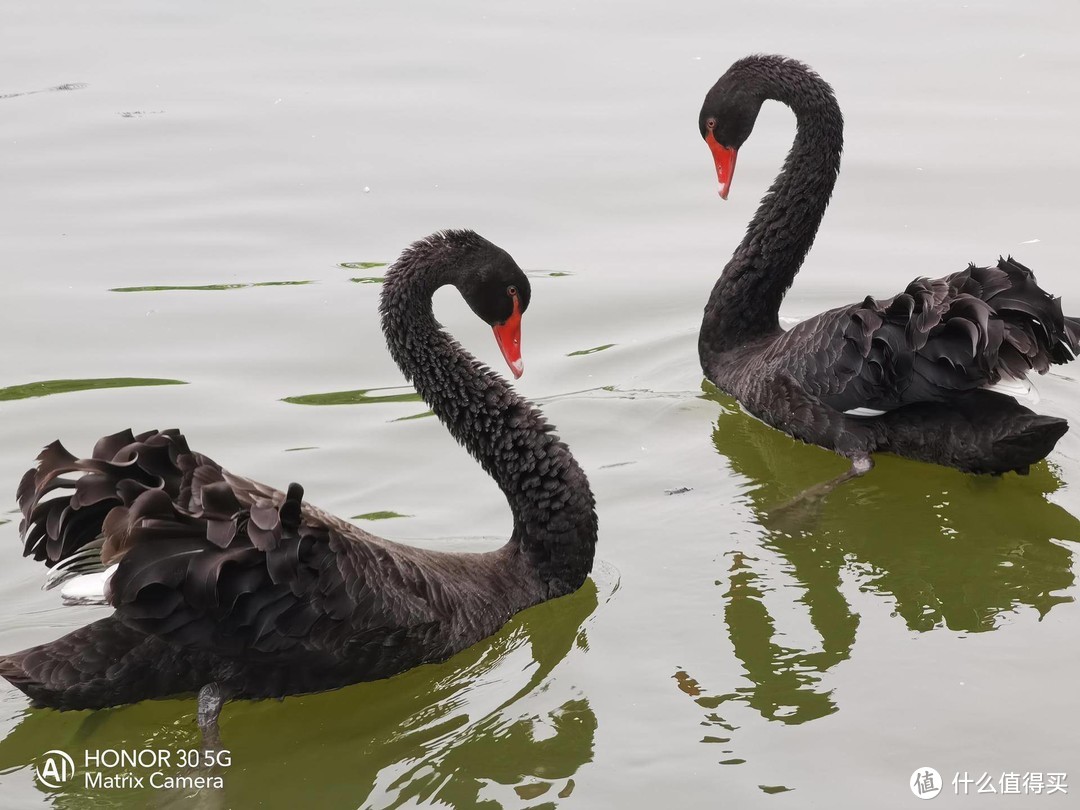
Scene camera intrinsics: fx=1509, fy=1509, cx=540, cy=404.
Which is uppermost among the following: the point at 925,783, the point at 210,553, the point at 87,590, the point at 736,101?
the point at 736,101

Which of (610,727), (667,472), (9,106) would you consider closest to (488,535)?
(667,472)

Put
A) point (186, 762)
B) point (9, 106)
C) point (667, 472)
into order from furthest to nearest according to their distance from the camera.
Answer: point (9, 106), point (667, 472), point (186, 762)

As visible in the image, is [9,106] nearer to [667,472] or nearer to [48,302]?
[48,302]

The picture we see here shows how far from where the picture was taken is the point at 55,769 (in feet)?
13.5

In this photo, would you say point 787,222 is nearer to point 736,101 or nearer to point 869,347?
point 736,101

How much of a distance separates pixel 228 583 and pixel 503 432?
4.16 ft

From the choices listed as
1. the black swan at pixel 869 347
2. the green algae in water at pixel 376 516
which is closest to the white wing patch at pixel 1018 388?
the black swan at pixel 869 347

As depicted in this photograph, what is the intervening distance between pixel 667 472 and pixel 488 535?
880 millimetres

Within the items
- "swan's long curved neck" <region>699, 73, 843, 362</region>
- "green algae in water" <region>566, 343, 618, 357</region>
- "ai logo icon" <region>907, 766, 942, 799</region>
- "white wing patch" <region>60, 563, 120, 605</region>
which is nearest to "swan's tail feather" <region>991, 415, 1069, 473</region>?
"swan's long curved neck" <region>699, 73, 843, 362</region>

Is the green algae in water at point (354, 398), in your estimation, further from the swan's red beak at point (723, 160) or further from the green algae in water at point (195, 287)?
the swan's red beak at point (723, 160)

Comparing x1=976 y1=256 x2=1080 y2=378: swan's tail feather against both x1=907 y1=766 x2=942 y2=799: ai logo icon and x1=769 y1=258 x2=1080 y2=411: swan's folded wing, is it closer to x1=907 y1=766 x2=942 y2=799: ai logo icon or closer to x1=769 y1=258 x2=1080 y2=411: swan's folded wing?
x1=769 y1=258 x2=1080 y2=411: swan's folded wing

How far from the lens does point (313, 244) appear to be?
25.5 ft

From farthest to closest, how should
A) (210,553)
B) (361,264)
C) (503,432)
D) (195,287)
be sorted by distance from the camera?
(361,264)
(195,287)
(503,432)
(210,553)

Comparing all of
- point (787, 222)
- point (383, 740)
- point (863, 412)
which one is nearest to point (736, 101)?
point (787, 222)
